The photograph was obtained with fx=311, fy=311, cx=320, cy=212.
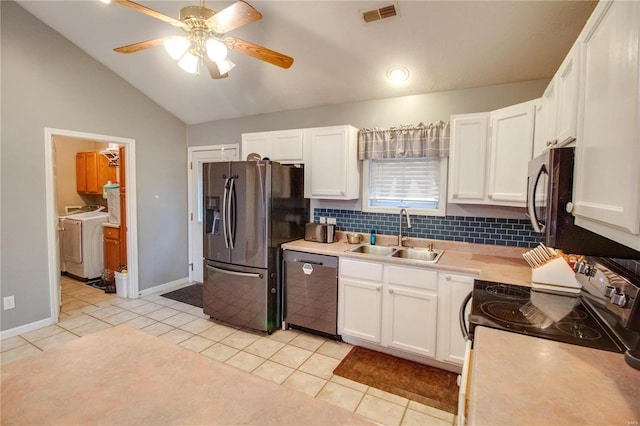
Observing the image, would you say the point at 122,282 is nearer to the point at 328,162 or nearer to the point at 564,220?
the point at 328,162

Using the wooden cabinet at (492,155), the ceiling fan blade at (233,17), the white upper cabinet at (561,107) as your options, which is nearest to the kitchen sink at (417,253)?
the wooden cabinet at (492,155)

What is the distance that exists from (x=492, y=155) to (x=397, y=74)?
1.14 m

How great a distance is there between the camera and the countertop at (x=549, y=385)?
828mm

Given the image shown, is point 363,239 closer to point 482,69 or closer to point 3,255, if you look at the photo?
point 482,69

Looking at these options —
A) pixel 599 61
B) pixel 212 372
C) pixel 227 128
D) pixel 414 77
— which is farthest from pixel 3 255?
pixel 599 61

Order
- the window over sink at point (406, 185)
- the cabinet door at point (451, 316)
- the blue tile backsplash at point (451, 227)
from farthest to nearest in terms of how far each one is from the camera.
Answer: the window over sink at point (406, 185) < the blue tile backsplash at point (451, 227) < the cabinet door at point (451, 316)

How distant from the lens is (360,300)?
281 centimetres

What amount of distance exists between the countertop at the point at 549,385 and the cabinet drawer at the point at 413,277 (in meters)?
1.25

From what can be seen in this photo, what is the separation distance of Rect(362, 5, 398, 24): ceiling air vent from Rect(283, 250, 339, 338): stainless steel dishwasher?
198 cm

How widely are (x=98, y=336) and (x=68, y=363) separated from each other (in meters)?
0.19

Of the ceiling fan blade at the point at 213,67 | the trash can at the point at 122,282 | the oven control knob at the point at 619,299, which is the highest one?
the ceiling fan blade at the point at 213,67

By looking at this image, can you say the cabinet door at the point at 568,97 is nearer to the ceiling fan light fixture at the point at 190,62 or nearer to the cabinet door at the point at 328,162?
the cabinet door at the point at 328,162

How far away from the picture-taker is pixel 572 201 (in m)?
1.21

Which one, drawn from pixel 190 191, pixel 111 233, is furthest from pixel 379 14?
pixel 111 233
